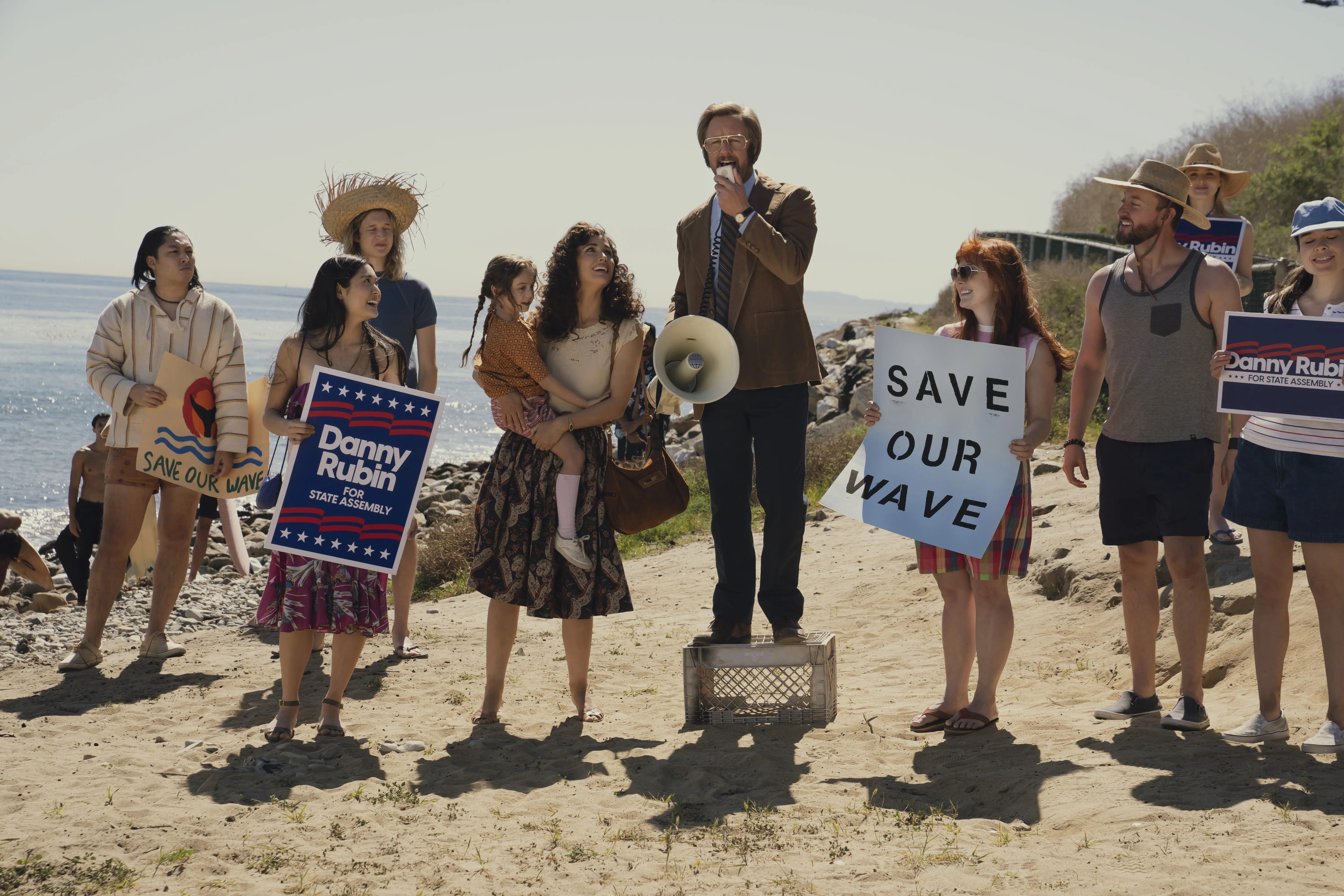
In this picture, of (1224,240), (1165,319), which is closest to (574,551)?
(1165,319)

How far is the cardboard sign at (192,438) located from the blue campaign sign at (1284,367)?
470 centimetres

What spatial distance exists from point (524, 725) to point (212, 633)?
11.6ft

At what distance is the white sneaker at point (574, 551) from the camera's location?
201 inches

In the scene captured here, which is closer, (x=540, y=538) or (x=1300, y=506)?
(x=1300, y=506)

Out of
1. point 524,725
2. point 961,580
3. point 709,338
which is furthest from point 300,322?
point 961,580

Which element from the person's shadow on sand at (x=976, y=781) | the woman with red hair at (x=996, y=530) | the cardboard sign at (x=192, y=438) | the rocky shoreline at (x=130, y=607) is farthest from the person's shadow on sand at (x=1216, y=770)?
the cardboard sign at (x=192, y=438)

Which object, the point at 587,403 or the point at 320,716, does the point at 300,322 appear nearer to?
the point at 587,403

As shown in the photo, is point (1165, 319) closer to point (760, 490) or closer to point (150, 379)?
point (760, 490)

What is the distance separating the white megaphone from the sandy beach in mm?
1601

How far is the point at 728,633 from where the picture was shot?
17.5ft

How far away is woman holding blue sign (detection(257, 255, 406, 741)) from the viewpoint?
4.90 metres

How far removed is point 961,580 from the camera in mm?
5078

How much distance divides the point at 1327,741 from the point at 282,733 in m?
4.35

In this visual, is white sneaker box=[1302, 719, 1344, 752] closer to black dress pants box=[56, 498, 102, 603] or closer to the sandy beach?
the sandy beach
